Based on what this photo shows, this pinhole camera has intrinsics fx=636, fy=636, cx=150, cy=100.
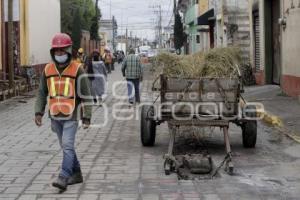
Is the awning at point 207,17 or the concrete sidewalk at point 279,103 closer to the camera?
the concrete sidewalk at point 279,103

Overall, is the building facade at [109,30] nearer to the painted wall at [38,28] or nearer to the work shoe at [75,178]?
the painted wall at [38,28]

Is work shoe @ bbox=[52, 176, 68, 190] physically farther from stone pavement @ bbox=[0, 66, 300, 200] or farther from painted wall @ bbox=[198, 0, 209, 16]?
painted wall @ bbox=[198, 0, 209, 16]

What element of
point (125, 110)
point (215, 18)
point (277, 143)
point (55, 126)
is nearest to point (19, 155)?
point (55, 126)

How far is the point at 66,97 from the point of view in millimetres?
7730

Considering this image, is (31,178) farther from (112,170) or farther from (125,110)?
(125,110)

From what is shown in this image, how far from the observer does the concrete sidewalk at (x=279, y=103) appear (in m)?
13.1

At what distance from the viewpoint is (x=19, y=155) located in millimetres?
10164

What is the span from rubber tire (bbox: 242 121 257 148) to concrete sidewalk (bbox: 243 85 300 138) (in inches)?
64.2

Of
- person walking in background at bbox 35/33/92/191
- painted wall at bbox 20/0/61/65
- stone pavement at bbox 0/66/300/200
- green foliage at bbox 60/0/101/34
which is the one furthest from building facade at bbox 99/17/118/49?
person walking in background at bbox 35/33/92/191

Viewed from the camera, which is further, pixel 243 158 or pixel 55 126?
pixel 243 158

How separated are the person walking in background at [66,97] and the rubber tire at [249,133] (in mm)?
3468

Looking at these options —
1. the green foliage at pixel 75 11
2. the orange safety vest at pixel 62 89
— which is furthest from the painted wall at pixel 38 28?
the orange safety vest at pixel 62 89

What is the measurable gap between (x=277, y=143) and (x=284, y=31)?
8685 millimetres

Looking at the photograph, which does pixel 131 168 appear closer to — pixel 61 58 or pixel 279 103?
pixel 61 58
